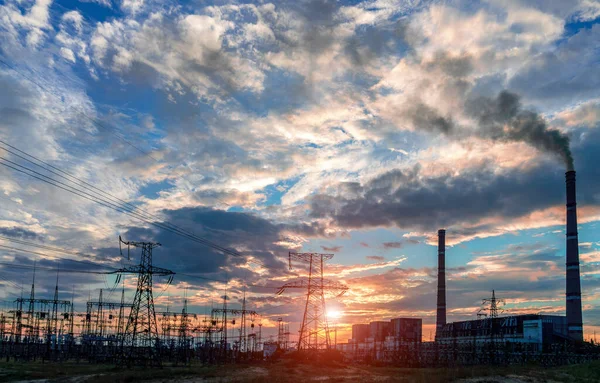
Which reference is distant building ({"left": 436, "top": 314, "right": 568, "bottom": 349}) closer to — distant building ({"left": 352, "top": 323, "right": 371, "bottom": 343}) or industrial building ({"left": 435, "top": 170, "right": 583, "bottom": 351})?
industrial building ({"left": 435, "top": 170, "right": 583, "bottom": 351})

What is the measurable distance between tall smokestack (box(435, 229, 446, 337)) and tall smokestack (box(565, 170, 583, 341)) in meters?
35.5

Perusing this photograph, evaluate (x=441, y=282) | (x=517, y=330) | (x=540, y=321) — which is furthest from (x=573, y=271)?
(x=441, y=282)

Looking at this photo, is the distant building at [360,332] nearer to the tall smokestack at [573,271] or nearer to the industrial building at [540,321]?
the industrial building at [540,321]

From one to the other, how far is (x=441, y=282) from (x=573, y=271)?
1504 inches

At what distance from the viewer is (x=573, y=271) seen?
3501 inches

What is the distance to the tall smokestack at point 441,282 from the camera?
404 ft

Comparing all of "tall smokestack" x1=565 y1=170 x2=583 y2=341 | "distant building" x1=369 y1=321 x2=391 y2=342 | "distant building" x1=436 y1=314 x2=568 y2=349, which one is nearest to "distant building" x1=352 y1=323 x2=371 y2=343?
"distant building" x1=369 y1=321 x2=391 y2=342

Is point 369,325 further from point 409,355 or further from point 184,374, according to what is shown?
point 184,374

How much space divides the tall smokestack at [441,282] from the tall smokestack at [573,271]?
35549 millimetres

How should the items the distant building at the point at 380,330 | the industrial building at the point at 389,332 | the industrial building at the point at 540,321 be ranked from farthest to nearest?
the distant building at the point at 380,330 < the industrial building at the point at 389,332 < the industrial building at the point at 540,321

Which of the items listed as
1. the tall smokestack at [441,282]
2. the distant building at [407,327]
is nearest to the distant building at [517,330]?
the tall smokestack at [441,282]

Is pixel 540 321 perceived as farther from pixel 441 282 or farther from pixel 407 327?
pixel 407 327

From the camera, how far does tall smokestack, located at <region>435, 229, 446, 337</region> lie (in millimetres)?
123188

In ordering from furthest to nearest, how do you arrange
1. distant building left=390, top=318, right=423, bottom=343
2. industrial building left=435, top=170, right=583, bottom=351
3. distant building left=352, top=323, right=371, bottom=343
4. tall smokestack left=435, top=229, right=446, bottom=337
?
distant building left=352, top=323, right=371, bottom=343, distant building left=390, top=318, right=423, bottom=343, tall smokestack left=435, top=229, right=446, bottom=337, industrial building left=435, top=170, right=583, bottom=351
